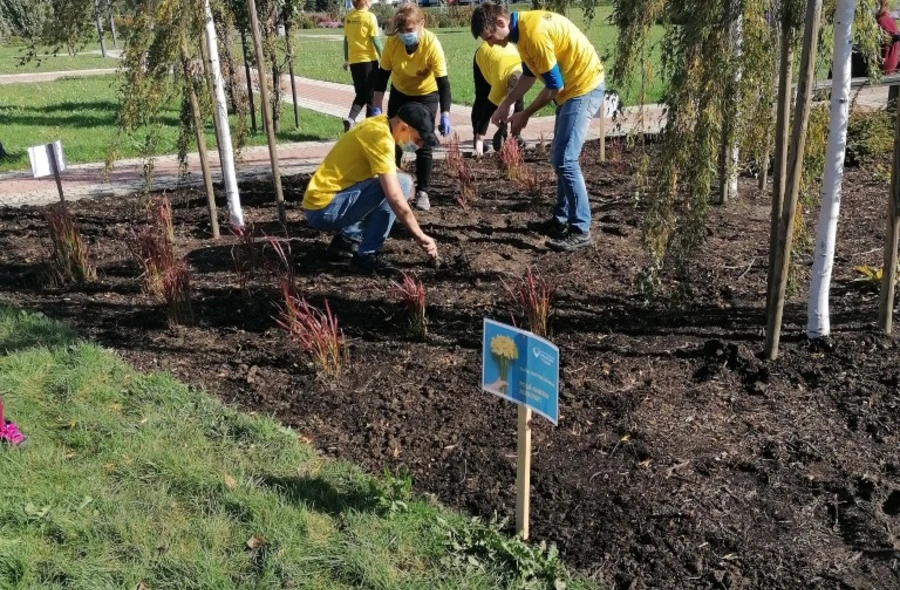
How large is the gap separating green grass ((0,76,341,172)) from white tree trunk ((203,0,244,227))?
7.34 feet

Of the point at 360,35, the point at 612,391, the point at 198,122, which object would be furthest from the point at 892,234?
the point at 360,35

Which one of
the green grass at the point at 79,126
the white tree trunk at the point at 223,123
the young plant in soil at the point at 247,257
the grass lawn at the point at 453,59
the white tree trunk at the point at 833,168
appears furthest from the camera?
the grass lawn at the point at 453,59

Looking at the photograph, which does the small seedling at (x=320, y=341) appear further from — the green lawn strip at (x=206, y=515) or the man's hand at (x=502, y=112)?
the man's hand at (x=502, y=112)

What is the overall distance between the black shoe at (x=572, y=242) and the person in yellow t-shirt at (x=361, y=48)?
4059mm

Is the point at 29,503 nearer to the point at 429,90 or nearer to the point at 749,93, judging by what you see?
the point at 749,93

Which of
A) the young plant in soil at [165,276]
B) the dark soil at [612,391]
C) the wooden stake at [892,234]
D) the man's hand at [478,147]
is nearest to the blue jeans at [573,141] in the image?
the dark soil at [612,391]

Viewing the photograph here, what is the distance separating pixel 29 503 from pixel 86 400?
837 mm

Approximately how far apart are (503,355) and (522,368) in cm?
9

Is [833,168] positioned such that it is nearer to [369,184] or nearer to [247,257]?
[369,184]

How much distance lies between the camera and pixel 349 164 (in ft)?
16.4

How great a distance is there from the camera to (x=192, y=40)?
5.04 metres

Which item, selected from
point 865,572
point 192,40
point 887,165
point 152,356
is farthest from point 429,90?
point 865,572

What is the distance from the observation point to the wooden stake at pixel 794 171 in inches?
126

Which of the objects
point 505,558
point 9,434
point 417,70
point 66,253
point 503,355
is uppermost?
point 417,70
